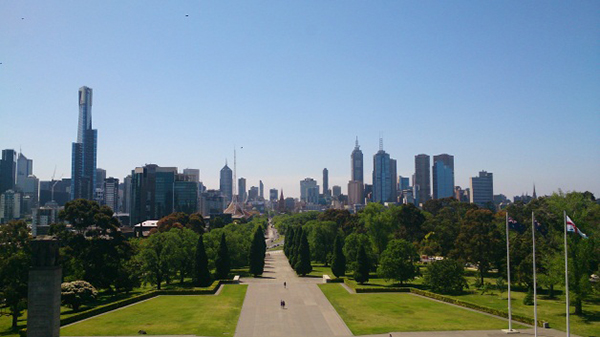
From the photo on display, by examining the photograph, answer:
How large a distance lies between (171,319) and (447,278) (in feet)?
117

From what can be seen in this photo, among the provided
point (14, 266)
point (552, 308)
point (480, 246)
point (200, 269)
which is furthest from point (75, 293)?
point (480, 246)

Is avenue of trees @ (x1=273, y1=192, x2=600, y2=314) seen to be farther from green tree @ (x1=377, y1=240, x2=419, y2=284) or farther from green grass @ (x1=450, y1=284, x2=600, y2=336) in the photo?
green grass @ (x1=450, y1=284, x2=600, y2=336)

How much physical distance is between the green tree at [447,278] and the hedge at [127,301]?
29.5m

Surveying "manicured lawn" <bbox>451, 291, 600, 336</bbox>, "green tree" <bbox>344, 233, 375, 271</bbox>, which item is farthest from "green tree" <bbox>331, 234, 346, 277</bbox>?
"manicured lawn" <bbox>451, 291, 600, 336</bbox>

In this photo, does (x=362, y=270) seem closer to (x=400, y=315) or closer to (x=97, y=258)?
(x=400, y=315)

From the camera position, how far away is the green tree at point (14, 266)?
43.2m

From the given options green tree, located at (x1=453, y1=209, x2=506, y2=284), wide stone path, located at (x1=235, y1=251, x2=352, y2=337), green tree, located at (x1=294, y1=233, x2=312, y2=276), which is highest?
green tree, located at (x1=453, y1=209, x2=506, y2=284)

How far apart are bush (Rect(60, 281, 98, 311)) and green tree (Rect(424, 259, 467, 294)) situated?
41.9 metres

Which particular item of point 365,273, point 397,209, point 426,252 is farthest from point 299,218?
point 365,273

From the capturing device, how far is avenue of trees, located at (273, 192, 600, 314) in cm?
4997

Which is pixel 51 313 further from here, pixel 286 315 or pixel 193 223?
pixel 193 223

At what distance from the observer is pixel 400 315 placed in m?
48.9

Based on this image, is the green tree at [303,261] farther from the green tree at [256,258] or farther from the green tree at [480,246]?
the green tree at [480,246]

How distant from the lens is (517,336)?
40281 millimetres
